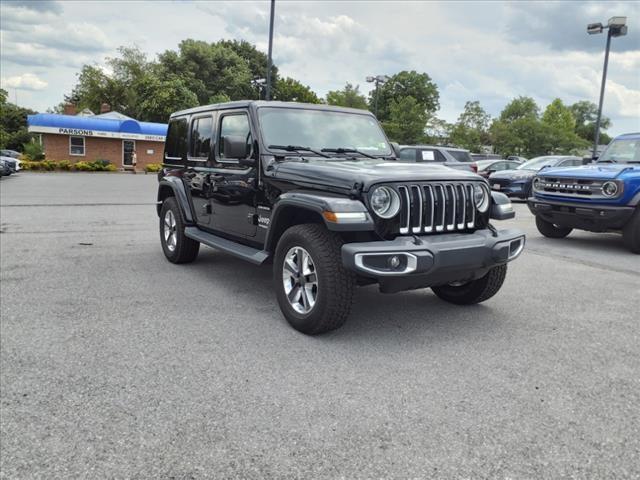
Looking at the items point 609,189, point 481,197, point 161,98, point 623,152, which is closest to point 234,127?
point 481,197

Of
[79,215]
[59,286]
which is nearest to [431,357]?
[59,286]

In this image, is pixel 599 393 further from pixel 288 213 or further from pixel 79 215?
pixel 79 215

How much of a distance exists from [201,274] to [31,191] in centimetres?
1436

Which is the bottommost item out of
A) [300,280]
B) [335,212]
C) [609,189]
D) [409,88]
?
[300,280]

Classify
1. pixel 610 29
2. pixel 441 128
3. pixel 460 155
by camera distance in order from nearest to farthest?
pixel 460 155 → pixel 610 29 → pixel 441 128

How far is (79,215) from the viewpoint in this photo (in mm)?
11617

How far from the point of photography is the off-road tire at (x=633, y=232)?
7.97 metres

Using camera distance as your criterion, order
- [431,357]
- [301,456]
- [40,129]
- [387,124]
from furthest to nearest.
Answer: [387,124] → [40,129] → [431,357] → [301,456]

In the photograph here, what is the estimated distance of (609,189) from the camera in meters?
7.90

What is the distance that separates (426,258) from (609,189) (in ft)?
18.4

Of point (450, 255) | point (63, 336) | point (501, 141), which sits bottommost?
point (63, 336)

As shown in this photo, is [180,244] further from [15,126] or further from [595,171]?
[15,126]

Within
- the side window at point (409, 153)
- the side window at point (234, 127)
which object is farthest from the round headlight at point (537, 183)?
the side window at point (409, 153)

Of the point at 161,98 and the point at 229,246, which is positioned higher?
the point at 161,98
